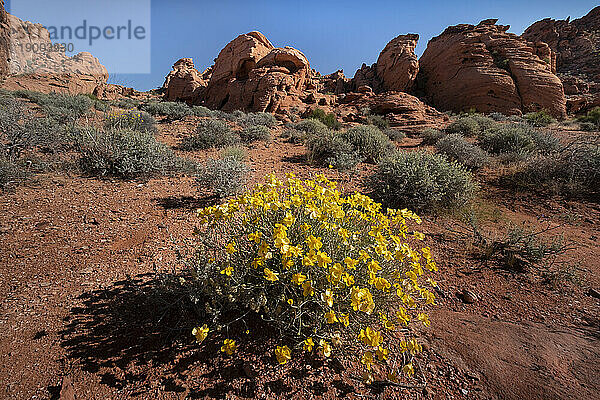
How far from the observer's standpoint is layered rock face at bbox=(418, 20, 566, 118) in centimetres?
2083

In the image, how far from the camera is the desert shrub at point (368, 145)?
7.67 m

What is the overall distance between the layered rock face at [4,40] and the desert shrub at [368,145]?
25900 millimetres

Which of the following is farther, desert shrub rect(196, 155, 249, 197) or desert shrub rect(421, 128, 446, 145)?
desert shrub rect(421, 128, 446, 145)

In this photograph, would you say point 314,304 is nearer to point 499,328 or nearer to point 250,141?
point 499,328

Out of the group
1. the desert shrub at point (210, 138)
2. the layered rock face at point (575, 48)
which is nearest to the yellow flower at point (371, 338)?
the desert shrub at point (210, 138)

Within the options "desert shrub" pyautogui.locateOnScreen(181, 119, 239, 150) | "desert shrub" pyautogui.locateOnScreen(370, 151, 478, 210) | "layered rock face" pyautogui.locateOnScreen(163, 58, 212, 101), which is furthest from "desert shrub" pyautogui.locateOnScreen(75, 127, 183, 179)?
"layered rock face" pyautogui.locateOnScreen(163, 58, 212, 101)

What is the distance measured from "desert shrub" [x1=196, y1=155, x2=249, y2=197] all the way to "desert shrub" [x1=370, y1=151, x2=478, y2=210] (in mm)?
2673

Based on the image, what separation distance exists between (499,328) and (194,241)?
3.12m

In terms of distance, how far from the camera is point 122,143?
5113mm

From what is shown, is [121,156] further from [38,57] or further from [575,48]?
[38,57]

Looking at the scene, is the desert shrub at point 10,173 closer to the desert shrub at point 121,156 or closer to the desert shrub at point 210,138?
the desert shrub at point 121,156

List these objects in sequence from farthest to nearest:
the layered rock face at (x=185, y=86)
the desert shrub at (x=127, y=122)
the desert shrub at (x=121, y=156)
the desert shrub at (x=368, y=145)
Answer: the layered rock face at (x=185, y=86) → the desert shrub at (x=368, y=145) → the desert shrub at (x=127, y=122) → the desert shrub at (x=121, y=156)

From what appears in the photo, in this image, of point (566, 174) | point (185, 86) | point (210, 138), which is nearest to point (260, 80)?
point (210, 138)

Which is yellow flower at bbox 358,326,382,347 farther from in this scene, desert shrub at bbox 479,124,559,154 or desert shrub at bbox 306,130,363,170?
desert shrub at bbox 479,124,559,154
